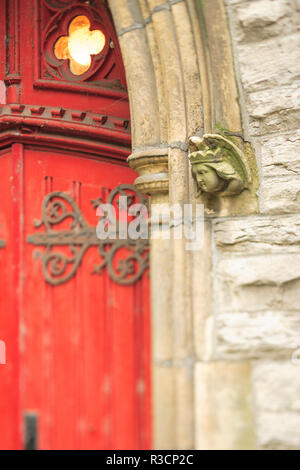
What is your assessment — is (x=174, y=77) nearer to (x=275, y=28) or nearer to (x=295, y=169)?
Answer: (x=275, y=28)

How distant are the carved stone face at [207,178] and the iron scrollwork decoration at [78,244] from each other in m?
0.37

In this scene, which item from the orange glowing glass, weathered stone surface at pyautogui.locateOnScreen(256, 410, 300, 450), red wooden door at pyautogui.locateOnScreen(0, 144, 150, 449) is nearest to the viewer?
weathered stone surface at pyautogui.locateOnScreen(256, 410, 300, 450)

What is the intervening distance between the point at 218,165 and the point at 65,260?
0.69m

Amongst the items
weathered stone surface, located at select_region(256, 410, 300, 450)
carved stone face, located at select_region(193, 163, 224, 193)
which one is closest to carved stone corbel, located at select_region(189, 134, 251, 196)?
carved stone face, located at select_region(193, 163, 224, 193)

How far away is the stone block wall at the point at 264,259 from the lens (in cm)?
162

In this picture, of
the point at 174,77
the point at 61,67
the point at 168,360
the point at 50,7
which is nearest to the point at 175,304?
the point at 168,360

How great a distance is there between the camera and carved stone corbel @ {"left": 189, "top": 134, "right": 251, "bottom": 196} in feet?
5.46

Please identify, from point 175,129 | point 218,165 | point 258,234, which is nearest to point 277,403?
point 258,234

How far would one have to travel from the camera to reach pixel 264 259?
167cm

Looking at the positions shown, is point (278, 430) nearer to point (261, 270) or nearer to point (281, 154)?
point (261, 270)

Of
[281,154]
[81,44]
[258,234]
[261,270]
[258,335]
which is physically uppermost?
[81,44]

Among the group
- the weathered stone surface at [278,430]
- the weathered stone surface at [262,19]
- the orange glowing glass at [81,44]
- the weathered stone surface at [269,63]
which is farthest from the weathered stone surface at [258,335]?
the orange glowing glass at [81,44]

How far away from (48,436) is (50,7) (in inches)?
61.9

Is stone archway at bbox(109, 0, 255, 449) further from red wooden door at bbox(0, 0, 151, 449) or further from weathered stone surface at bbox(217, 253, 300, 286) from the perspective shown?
red wooden door at bbox(0, 0, 151, 449)
